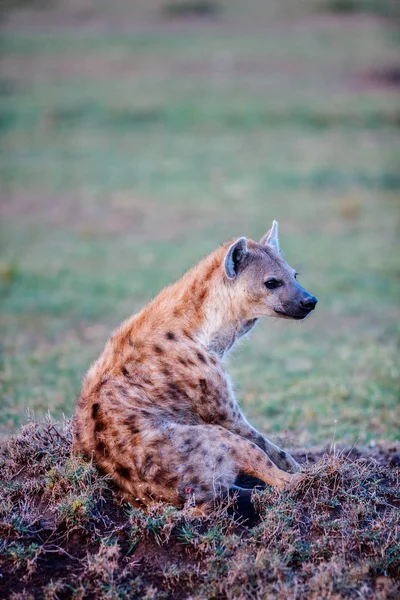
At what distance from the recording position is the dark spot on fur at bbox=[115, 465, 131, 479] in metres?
3.67

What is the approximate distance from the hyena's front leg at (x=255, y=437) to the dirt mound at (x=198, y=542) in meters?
0.18

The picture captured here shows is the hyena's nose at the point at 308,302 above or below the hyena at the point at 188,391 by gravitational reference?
above

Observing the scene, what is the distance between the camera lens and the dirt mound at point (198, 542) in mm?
3275

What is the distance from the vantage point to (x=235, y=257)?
439 centimetres

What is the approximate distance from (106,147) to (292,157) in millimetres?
4291

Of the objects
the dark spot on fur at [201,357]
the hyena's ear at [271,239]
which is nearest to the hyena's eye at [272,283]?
the hyena's ear at [271,239]

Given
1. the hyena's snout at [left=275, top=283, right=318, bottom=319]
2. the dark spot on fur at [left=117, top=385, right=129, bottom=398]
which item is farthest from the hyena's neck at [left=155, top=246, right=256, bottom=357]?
the dark spot on fur at [left=117, top=385, right=129, bottom=398]

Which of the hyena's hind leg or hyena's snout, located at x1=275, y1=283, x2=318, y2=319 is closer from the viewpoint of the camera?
the hyena's hind leg

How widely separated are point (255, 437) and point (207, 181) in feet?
43.3

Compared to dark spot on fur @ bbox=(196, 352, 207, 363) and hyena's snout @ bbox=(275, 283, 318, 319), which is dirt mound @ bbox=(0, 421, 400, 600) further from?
hyena's snout @ bbox=(275, 283, 318, 319)

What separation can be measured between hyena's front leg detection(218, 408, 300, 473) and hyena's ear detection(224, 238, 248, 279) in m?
0.75

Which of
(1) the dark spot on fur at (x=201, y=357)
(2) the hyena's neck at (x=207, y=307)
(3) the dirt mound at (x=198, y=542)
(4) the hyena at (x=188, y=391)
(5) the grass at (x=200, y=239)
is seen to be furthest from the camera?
(2) the hyena's neck at (x=207, y=307)

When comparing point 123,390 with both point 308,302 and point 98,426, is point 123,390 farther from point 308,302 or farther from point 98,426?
point 308,302

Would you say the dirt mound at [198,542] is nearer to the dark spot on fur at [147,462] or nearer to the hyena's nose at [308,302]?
the dark spot on fur at [147,462]
